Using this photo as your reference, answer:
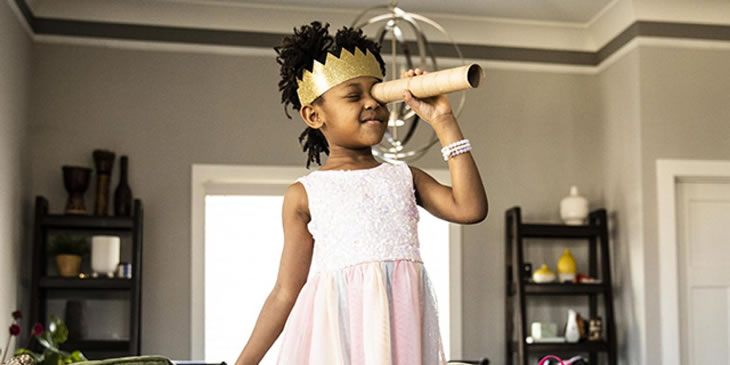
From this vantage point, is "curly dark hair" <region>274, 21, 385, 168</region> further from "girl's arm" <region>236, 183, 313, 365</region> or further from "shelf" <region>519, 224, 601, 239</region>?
"shelf" <region>519, 224, 601, 239</region>

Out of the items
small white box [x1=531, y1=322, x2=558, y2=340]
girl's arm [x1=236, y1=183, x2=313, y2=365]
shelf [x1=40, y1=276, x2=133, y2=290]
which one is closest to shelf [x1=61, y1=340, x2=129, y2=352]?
shelf [x1=40, y1=276, x2=133, y2=290]

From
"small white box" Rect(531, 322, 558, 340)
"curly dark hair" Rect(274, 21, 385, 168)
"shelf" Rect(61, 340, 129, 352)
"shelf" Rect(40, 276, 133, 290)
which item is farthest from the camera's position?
"small white box" Rect(531, 322, 558, 340)

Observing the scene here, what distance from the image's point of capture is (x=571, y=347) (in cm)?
518

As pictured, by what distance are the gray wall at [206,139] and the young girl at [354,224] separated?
3744 mm

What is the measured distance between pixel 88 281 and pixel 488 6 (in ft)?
8.51

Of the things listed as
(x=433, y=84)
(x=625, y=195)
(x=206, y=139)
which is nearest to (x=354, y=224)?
(x=433, y=84)

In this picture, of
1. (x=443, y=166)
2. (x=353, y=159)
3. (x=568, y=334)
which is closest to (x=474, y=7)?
(x=443, y=166)

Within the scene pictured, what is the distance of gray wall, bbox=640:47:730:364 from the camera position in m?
5.04

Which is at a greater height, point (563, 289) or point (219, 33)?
point (219, 33)

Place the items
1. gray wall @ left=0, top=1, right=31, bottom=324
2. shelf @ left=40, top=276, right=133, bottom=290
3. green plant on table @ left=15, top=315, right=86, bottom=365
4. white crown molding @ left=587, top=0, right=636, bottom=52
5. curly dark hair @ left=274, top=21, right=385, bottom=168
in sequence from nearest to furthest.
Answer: curly dark hair @ left=274, top=21, right=385, bottom=168 → green plant on table @ left=15, top=315, right=86, bottom=365 → gray wall @ left=0, top=1, right=31, bottom=324 → shelf @ left=40, top=276, right=133, bottom=290 → white crown molding @ left=587, top=0, right=636, bottom=52

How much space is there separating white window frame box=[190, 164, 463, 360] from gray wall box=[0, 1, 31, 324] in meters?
0.87

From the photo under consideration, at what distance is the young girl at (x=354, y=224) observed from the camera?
1358 mm

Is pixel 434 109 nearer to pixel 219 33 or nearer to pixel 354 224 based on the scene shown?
pixel 354 224

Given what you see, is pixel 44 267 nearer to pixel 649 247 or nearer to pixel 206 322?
pixel 206 322
